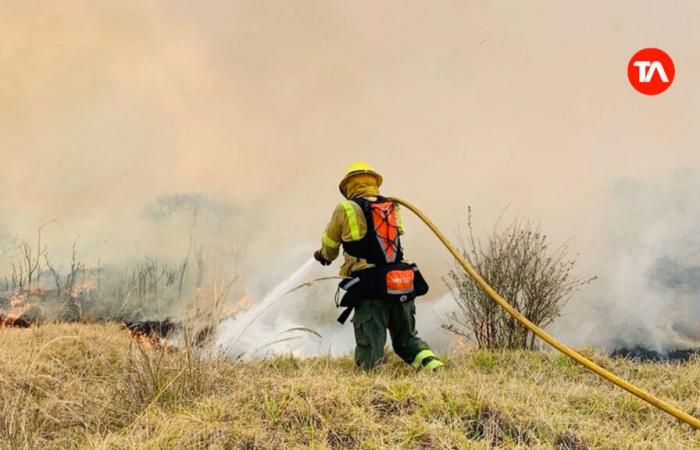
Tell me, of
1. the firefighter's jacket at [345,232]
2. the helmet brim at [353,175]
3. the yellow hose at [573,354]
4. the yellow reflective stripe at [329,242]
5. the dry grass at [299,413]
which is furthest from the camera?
the helmet brim at [353,175]

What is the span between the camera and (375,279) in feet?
17.5

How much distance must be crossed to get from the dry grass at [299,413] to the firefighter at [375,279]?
1186 mm

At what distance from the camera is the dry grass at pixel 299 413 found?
3.04 meters

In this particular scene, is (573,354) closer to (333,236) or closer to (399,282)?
(399,282)

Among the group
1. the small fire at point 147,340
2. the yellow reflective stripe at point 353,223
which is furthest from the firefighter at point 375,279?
the small fire at point 147,340

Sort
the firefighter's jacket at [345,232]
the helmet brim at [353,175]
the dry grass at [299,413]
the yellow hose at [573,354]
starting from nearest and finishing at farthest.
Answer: the dry grass at [299,413] < the yellow hose at [573,354] < the firefighter's jacket at [345,232] < the helmet brim at [353,175]

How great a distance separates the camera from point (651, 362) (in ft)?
22.4

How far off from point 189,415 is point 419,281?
2.93 meters

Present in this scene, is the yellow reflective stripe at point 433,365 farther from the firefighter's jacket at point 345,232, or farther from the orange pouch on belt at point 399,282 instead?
the firefighter's jacket at point 345,232

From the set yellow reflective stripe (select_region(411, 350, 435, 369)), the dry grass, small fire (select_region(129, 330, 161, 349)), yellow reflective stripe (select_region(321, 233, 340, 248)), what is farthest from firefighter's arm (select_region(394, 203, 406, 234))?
small fire (select_region(129, 330, 161, 349))

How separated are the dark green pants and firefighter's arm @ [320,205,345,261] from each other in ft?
1.81

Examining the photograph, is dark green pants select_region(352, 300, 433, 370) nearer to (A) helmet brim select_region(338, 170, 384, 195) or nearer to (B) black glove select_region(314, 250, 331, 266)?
(B) black glove select_region(314, 250, 331, 266)

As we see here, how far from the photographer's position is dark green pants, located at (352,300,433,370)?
5422 millimetres

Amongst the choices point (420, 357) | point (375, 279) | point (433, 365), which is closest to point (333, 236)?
point (375, 279)
